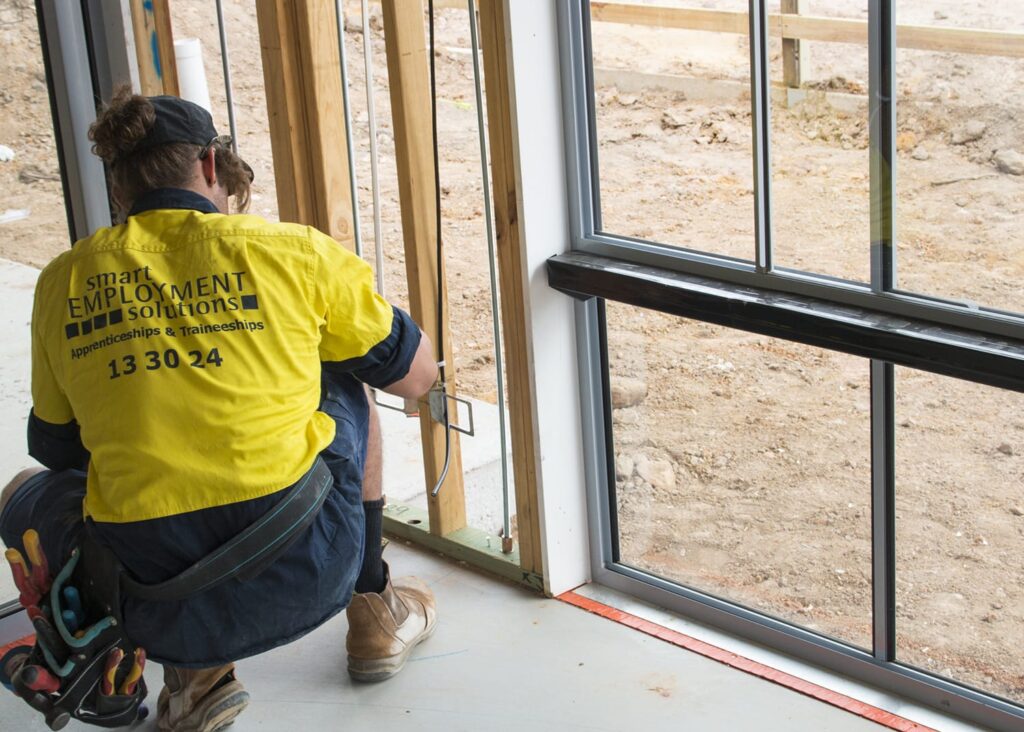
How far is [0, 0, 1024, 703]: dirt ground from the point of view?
2.09 metres

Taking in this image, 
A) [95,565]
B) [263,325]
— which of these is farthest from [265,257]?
[95,565]

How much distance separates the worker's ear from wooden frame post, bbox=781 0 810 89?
107 cm

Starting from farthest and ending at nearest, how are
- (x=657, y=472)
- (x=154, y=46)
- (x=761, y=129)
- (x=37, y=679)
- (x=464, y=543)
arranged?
(x=154, y=46), (x=464, y=543), (x=657, y=472), (x=761, y=129), (x=37, y=679)

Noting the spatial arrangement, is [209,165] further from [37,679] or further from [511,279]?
[37,679]

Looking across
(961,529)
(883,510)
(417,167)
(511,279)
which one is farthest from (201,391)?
(961,529)

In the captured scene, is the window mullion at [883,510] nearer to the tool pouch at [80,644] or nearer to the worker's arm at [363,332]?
the worker's arm at [363,332]

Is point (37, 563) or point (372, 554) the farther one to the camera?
point (372, 554)

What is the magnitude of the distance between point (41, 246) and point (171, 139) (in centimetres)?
137

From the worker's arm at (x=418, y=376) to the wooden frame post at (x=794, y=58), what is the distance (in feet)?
2.77

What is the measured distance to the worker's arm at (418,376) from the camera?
7.76 feet

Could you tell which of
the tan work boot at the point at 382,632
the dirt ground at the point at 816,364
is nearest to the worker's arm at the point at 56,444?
the tan work boot at the point at 382,632

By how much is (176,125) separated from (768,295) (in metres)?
1.16

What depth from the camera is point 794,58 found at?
2.26 meters

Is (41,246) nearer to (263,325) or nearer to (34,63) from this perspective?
(34,63)
